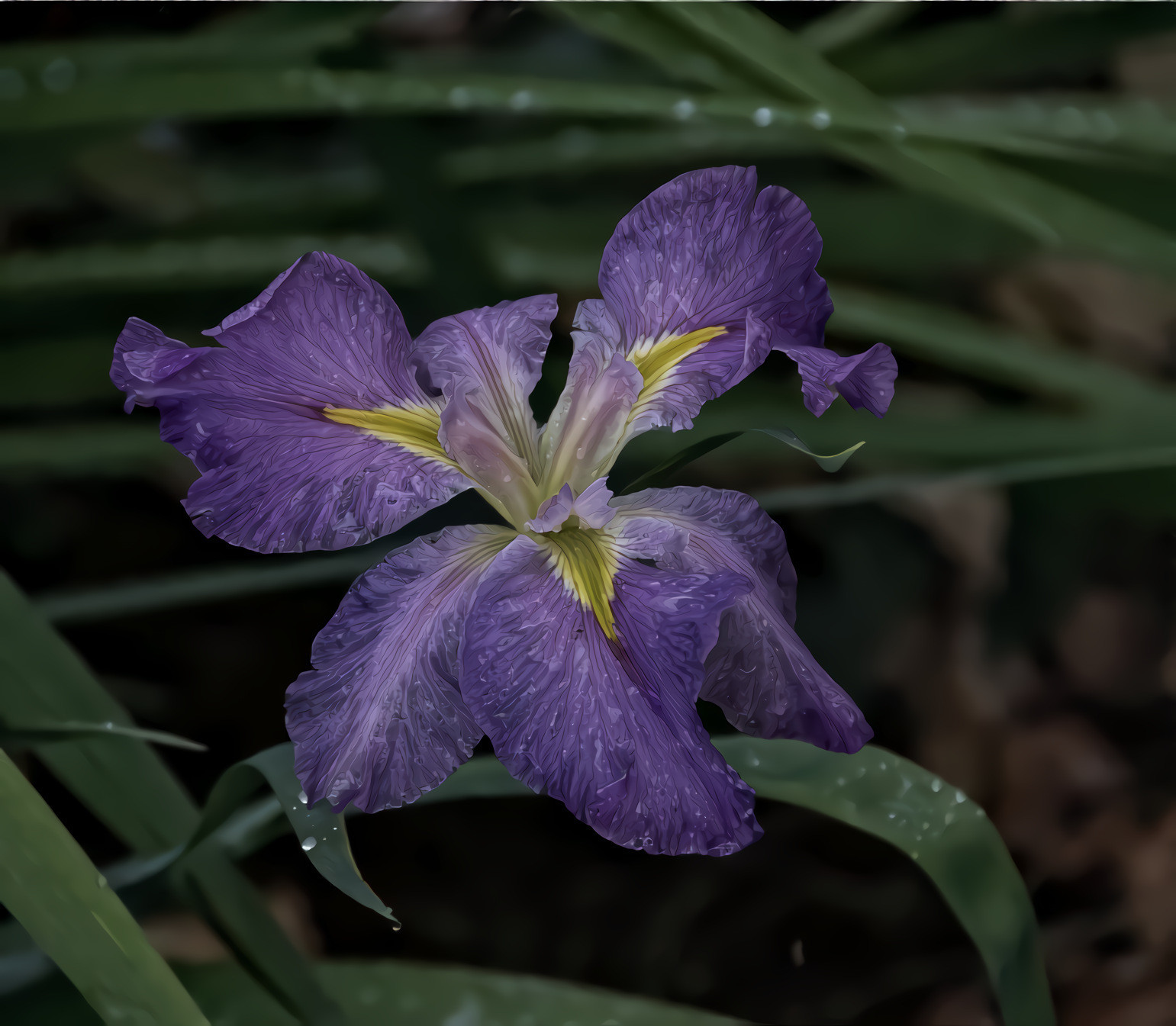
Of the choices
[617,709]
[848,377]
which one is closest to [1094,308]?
[848,377]

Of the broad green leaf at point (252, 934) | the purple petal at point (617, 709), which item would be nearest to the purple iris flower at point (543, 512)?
the purple petal at point (617, 709)

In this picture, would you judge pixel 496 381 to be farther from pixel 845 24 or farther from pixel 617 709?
pixel 845 24

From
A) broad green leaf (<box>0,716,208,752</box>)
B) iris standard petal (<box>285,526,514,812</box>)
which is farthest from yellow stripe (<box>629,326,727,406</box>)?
broad green leaf (<box>0,716,208,752</box>)

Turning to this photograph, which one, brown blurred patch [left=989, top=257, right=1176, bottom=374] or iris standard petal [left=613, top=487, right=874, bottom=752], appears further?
brown blurred patch [left=989, top=257, right=1176, bottom=374]

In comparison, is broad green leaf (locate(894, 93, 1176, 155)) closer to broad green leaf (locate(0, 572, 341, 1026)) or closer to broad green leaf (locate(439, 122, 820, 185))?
broad green leaf (locate(439, 122, 820, 185))

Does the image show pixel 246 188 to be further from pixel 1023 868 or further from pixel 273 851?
pixel 1023 868

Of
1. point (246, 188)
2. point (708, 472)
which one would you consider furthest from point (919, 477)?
point (246, 188)
